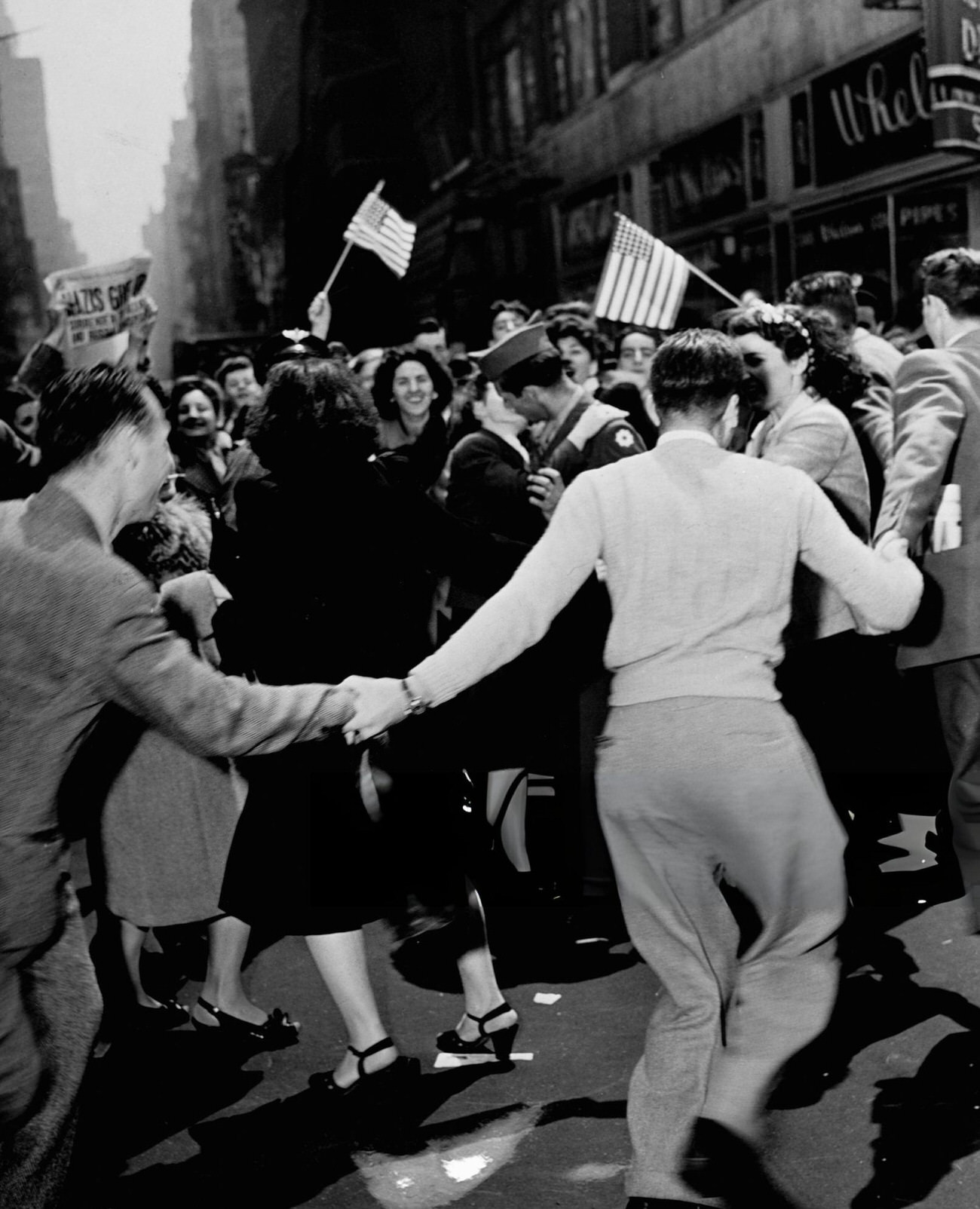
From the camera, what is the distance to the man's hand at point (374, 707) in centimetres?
335

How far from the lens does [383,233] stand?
36.2 ft

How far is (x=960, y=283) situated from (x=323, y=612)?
2.20 meters

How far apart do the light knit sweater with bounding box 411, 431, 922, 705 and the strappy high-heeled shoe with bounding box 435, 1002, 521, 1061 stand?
4.86ft

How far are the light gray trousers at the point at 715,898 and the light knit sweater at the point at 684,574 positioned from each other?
0.32ft

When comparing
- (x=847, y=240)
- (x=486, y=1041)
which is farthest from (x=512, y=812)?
(x=847, y=240)

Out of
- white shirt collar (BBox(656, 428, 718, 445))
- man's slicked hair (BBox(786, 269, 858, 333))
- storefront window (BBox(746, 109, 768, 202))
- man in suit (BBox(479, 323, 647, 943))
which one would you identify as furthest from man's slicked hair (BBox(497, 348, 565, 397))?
storefront window (BBox(746, 109, 768, 202))

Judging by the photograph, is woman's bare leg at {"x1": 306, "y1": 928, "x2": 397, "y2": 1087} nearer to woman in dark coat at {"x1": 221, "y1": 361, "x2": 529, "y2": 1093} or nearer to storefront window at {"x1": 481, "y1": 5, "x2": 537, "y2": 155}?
woman in dark coat at {"x1": 221, "y1": 361, "x2": 529, "y2": 1093}

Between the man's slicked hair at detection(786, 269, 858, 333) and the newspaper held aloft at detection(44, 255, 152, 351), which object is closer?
the man's slicked hair at detection(786, 269, 858, 333)

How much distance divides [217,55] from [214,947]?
60.4 feet

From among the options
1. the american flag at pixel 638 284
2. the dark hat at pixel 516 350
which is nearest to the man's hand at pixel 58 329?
the american flag at pixel 638 284

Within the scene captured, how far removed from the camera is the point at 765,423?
5383mm

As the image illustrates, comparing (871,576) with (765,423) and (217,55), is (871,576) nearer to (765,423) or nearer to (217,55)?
(765,423)

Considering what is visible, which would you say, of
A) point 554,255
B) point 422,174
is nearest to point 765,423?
point 554,255

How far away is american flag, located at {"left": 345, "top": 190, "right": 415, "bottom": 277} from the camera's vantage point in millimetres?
10914
